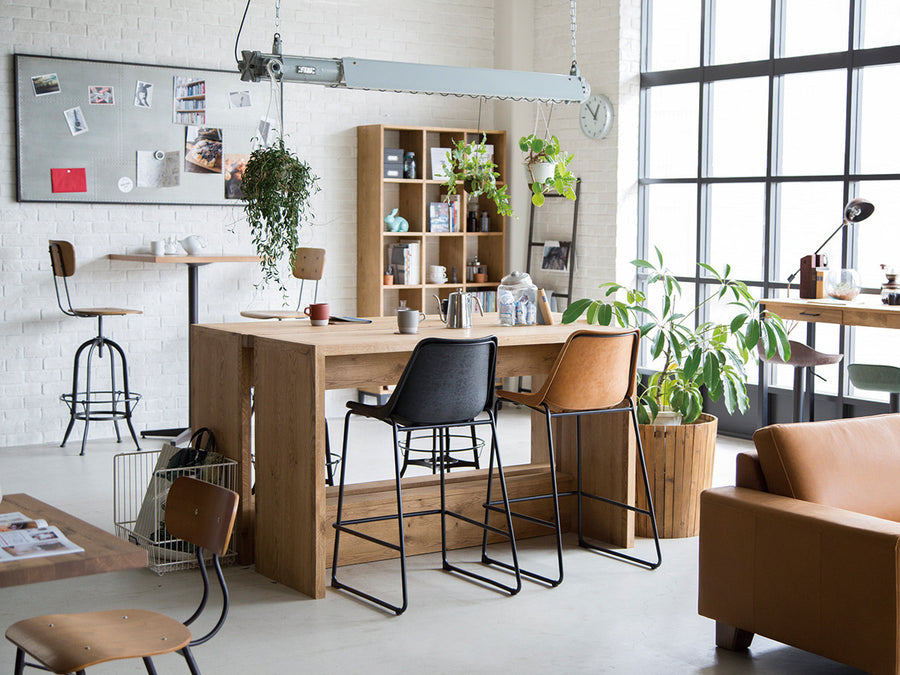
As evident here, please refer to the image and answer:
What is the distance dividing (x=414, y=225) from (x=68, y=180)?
2.65 metres

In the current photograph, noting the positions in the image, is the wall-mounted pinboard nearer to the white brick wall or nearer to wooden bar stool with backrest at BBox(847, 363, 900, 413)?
the white brick wall

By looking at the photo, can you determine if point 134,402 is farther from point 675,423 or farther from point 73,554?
point 73,554

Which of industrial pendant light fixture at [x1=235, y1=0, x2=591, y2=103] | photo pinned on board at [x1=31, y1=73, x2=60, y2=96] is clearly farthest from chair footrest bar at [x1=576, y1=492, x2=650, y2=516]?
photo pinned on board at [x1=31, y1=73, x2=60, y2=96]

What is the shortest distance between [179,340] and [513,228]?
9.54 ft

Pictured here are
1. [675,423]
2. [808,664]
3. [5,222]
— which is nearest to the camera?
[808,664]

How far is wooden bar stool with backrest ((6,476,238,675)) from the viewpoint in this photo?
2295 millimetres

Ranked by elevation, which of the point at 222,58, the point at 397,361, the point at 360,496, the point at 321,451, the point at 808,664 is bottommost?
the point at 808,664

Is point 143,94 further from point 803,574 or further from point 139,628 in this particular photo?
point 803,574

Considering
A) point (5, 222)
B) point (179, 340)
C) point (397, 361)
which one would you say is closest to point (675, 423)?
point (397, 361)

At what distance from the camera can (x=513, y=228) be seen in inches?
342

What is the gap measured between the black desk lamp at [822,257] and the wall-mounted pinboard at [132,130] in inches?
153

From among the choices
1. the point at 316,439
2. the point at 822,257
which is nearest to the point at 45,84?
the point at 316,439

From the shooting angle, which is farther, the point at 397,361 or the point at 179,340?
the point at 179,340

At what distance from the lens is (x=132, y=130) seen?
23.3 feet
